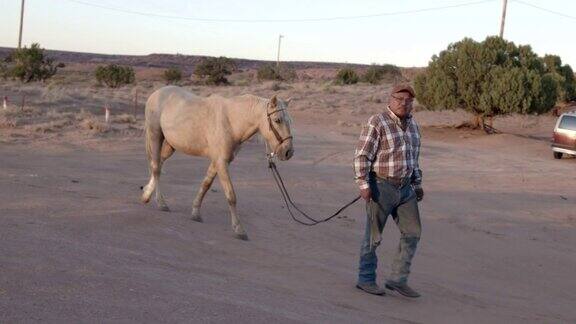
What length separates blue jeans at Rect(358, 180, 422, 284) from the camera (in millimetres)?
7562

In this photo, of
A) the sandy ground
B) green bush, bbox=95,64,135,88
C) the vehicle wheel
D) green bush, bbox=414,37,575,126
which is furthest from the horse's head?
green bush, bbox=95,64,135,88

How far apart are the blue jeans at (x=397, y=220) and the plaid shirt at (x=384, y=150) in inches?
6.1

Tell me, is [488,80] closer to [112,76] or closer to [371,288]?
[371,288]

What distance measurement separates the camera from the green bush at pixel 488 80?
3362cm

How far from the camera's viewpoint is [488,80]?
34.3 metres

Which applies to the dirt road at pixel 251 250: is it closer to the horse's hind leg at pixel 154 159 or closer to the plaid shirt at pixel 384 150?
the horse's hind leg at pixel 154 159

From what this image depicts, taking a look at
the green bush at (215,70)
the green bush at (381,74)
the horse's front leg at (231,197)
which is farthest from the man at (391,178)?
the green bush at (381,74)

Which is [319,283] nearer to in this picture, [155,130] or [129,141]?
[155,130]

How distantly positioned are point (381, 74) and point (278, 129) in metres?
73.0

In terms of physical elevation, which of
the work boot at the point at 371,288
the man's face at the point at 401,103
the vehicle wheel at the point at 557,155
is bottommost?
the work boot at the point at 371,288

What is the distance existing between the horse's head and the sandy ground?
122cm

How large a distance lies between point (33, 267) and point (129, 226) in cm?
320

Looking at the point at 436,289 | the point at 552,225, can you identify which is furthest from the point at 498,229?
the point at 436,289

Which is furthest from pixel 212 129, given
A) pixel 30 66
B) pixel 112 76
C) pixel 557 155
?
pixel 112 76
